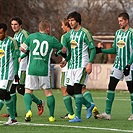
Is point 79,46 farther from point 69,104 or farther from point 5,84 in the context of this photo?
point 5,84

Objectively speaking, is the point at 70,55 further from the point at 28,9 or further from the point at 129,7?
the point at 129,7

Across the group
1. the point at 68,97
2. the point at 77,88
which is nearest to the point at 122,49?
the point at 77,88

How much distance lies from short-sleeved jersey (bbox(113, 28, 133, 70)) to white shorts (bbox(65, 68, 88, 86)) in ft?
2.63

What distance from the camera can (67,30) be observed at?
15.8 meters

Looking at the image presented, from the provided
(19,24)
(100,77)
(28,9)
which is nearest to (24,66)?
(19,24)

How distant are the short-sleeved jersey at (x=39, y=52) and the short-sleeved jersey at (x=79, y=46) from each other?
0.57m

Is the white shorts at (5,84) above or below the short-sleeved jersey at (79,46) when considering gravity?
below

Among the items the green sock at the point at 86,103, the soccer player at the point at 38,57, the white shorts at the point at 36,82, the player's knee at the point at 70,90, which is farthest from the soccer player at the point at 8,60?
the green sock at the point at 86,103

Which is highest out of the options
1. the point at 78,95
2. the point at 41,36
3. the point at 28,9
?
the point at 28,9

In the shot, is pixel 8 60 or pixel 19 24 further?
pixel 19 24

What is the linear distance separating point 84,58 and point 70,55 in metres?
0.34

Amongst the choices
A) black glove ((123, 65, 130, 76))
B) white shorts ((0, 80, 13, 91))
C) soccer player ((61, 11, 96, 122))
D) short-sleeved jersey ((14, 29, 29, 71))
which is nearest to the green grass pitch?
A: soccer player ((61, 11, 96, 122))

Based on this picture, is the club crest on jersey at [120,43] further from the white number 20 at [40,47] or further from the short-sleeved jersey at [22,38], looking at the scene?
the short-sleeved jersey at [22,38]

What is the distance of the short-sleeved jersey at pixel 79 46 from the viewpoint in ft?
47.7
